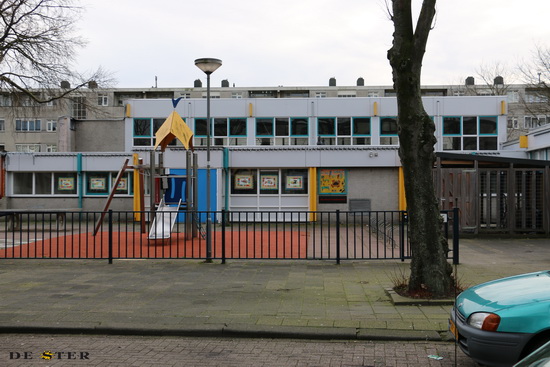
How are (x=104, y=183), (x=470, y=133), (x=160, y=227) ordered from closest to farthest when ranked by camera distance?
(x=160, y=227), (x=470, y=133), (x=104, y=183)

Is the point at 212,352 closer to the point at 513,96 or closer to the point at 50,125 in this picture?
the point at 50,125

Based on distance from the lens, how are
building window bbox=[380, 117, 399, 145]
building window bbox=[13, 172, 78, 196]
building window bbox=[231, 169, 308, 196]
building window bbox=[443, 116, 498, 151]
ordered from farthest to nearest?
1. building window bbox=[13, 172, 78, 196]
2. building window bbox=[380, 117, 399, 145]
3. building window bbox=[443, 116, 498, 151]
4. building window bbox=[231, 169, 308, 196]

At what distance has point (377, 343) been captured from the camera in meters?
6.04

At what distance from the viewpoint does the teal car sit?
435 cm

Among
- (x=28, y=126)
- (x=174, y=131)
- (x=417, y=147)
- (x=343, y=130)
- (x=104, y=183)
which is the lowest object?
(x=104, y=183)

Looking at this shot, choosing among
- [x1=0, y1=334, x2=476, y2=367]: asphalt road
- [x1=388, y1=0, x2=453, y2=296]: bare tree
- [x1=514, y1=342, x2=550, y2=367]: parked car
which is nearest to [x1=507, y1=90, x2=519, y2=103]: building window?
[x1=388, y1=0, x2=453, y2=296]: bare tree

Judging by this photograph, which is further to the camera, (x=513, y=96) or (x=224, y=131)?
(x=513, y=96)

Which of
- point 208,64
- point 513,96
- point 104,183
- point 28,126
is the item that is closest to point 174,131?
point 208,64

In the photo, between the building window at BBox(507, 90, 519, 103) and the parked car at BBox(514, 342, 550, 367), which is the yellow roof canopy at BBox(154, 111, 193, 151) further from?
the building window at BBox(507, 90, 519, 103)

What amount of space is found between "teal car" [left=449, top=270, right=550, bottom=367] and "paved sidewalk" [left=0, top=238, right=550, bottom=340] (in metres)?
1.31

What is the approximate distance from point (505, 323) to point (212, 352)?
3071mm

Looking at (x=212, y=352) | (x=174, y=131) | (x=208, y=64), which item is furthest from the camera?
(x=174, y=131)

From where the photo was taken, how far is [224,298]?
7992 mm

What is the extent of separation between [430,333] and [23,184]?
87.7 feet
